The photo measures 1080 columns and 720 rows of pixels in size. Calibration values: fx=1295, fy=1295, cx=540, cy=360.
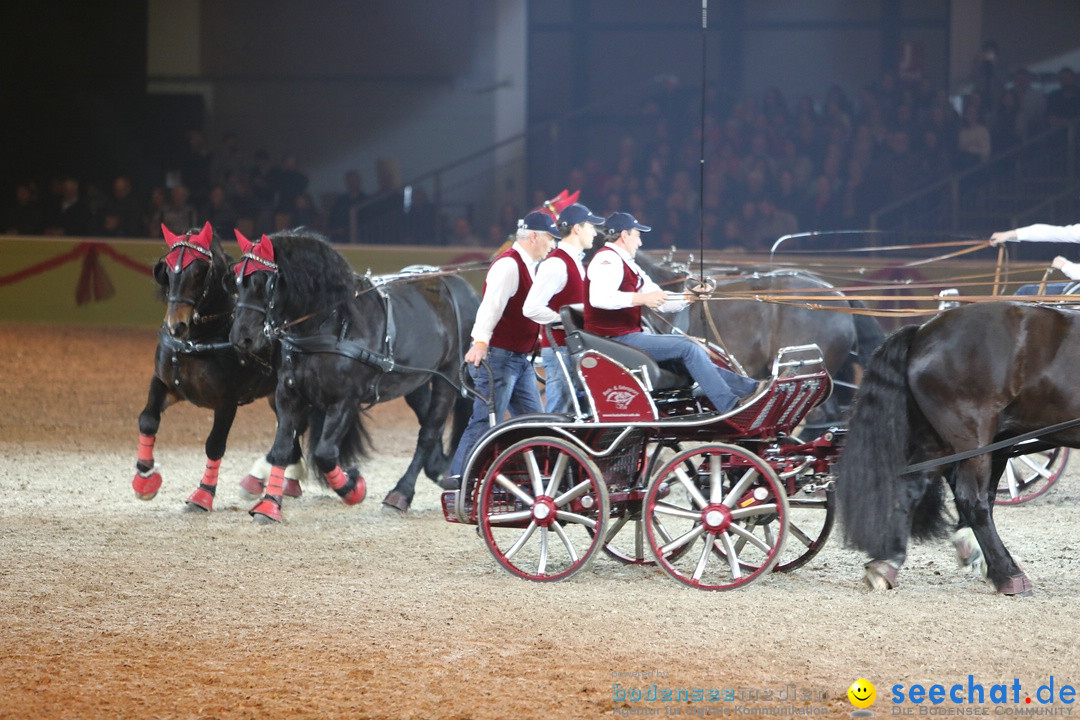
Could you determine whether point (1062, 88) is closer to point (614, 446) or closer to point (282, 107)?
point (282, 107)

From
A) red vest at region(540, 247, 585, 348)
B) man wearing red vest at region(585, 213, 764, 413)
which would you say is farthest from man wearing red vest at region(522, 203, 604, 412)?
man wearing red vest at region(585, 213, 764, 413)

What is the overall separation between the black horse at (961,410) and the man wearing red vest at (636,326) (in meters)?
0.51

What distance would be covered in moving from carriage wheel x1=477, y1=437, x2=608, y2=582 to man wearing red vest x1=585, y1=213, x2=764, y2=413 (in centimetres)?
53

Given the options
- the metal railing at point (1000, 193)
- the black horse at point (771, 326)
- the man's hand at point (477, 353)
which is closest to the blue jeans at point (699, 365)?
the man's hand at point (477, 353)

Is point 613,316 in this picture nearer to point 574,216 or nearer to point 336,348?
point 574,216

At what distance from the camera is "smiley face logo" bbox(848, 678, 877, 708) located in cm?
375

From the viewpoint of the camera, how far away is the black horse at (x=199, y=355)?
6.70 meters

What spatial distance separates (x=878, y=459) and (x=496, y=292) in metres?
1.93

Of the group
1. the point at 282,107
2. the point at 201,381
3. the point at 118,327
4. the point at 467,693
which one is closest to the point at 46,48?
the point at 282,107

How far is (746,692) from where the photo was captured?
3887 mm

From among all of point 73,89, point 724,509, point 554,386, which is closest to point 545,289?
point 554,386

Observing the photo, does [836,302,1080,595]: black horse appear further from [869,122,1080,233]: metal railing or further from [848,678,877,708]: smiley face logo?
[869,122,1080,233]: metal railing

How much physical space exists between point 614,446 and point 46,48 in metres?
13.6

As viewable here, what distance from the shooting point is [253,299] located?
253 inches
